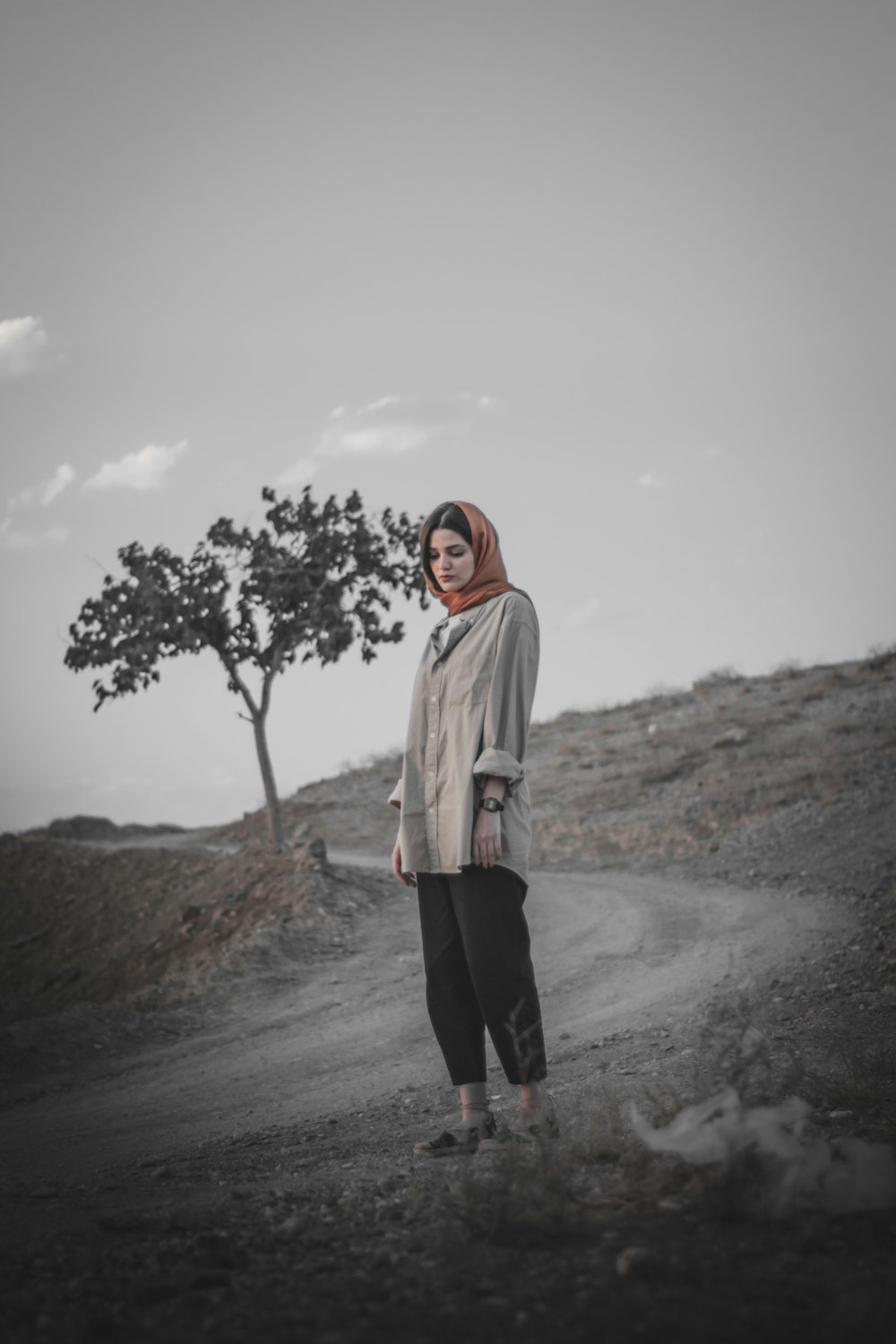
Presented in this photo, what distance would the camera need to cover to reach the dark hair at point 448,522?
13.1 ft

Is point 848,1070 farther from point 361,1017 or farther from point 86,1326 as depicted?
point 361,1017

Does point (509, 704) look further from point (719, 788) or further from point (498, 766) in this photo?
point (719, 788)

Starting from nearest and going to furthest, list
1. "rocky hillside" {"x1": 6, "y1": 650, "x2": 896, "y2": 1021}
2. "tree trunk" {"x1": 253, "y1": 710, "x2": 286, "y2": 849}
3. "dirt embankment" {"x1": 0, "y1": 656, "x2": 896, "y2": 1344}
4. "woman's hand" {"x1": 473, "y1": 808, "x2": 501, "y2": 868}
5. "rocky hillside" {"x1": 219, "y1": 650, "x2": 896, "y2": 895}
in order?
"dirt embankment" {"x1": 0, "y1": 656, "x2": 896, "y2": 1344}
"woman's hand" {"x1": 473, "y1": 808, "x2": 501, "y2": 868}
"rocky hillside" {"x1": 6, "y1": 650, "x2": 896, "y2": 1021}
"rocky hillside" {"x1": 219, "y1": 650, "x2": 896, "y2": 895}
"tree trunk" {"x1": 253, "y1": 710, "x2": 286, "y2": 849}

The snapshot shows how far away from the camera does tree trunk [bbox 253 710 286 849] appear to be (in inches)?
616

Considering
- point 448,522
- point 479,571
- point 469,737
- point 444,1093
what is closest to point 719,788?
point 444,1093

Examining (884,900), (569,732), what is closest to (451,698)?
(884,900)

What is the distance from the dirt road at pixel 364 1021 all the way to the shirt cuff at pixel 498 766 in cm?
258

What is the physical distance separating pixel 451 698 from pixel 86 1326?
2.37 metres

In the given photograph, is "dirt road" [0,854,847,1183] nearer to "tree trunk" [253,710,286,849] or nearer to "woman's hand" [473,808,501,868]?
"woman's hand" [473,808,501,868]

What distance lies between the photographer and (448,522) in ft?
13.1

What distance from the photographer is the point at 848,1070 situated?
13.3 feet

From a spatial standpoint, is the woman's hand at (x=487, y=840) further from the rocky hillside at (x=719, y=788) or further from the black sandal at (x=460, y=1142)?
the rocky hillside at (x=719, y=788)

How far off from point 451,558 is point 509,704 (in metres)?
0.71

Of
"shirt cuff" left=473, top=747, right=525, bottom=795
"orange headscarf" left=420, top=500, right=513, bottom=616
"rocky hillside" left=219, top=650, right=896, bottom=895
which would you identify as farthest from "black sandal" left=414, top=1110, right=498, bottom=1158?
"rocky hillside" left=219, top=650, right=896, bottom=895
